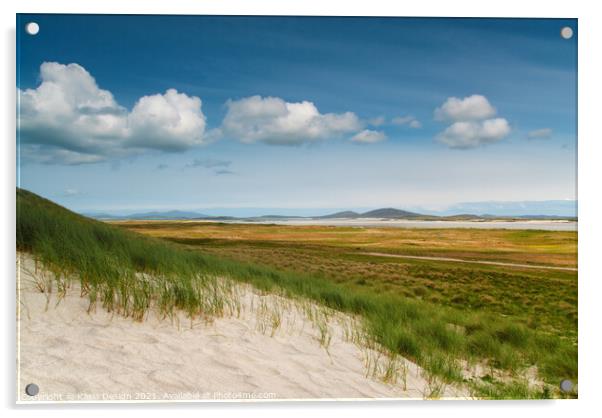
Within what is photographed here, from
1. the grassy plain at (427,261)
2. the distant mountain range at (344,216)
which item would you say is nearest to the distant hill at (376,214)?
the distant mountain range at (344,216)

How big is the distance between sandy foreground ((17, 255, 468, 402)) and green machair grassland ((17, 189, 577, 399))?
157 millimetres

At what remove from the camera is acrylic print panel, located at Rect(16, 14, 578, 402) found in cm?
386

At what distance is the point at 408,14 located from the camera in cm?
413

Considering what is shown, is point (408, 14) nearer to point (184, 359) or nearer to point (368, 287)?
point (368, 287)

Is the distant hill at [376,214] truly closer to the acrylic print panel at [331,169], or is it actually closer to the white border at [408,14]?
the acrylic print panel at [331,169]

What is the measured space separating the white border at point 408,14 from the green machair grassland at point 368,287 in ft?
0.51

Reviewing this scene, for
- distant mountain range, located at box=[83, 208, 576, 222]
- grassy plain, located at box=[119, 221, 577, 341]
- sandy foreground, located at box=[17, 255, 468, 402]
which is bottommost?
sandy foreground, located at box=[17, 255, 468, 402]

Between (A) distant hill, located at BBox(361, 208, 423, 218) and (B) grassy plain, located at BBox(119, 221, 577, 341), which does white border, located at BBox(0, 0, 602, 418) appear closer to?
(B) grassy plain, located at BBox(119, 221, 577, 341)

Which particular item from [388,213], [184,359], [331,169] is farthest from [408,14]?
[184,359]

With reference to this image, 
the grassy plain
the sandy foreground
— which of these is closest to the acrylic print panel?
the grassy plain

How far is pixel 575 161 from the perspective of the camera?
13.4 ft

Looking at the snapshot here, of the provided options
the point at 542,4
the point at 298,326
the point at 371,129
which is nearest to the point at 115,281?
the point at 298,326

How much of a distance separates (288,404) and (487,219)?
244 cm

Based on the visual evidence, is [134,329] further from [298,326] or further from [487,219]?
[487,219]
